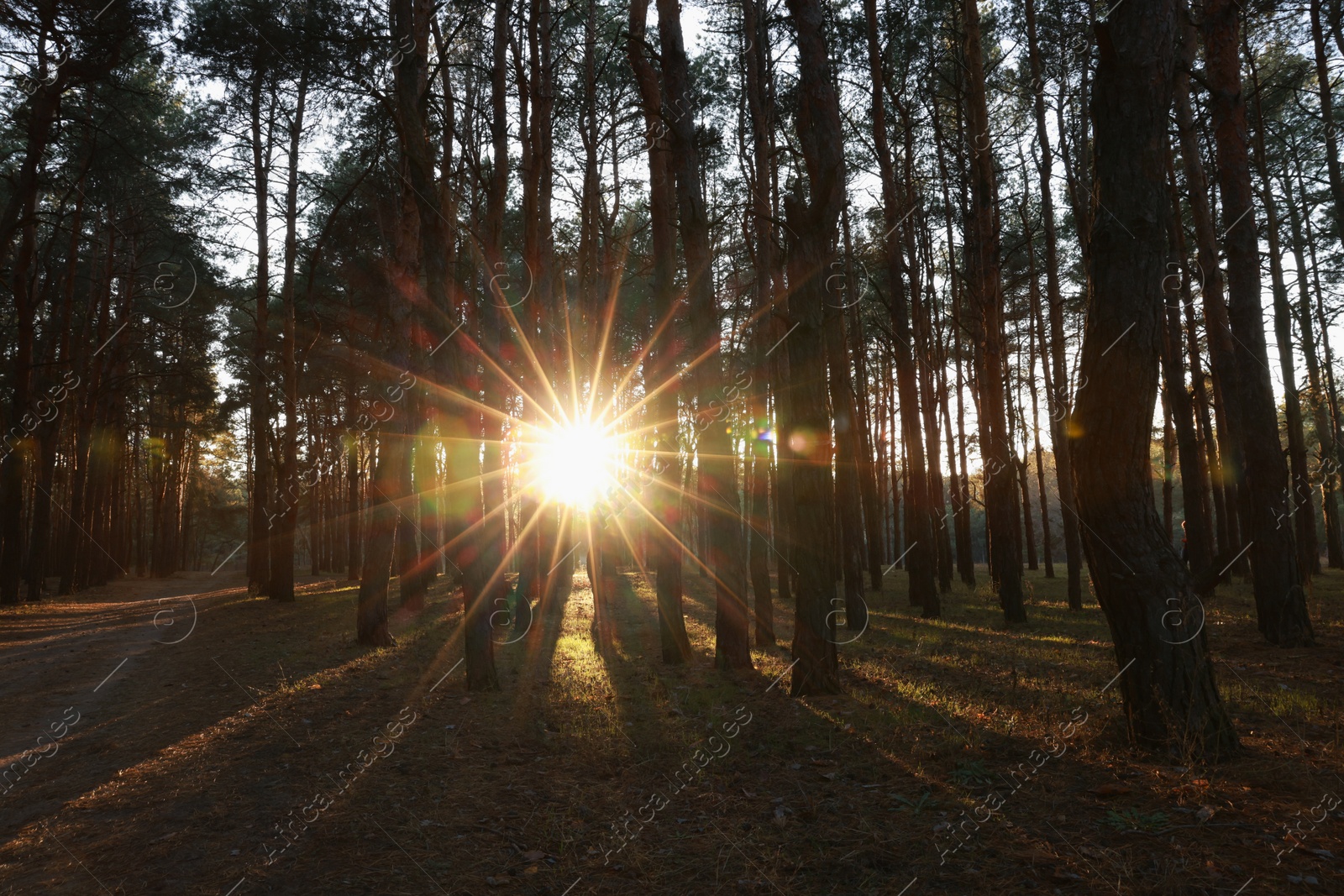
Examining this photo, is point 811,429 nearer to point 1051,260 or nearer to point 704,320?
point 704,320

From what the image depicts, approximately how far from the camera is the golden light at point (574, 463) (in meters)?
17.6

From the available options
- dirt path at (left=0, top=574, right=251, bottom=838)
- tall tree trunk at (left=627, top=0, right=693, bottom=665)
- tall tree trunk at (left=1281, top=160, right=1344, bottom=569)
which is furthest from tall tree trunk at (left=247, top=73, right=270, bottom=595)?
tall tree trunk at (left=1281, top=160, right=1344, bottom=569)

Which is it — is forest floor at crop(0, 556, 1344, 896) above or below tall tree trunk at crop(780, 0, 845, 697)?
below

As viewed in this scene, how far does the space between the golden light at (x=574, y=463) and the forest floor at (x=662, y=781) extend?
310 inches

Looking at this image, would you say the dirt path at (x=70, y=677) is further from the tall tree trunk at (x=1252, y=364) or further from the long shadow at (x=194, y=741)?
Answer: the tall tree trunk at (x=1252, y=364)

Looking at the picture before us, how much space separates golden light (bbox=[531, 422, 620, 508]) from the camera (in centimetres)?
1756

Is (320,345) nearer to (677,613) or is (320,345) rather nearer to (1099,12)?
(677,613)

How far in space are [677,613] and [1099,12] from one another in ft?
38.0

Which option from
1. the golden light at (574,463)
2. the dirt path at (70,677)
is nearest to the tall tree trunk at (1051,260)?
the golden light at (574,463)

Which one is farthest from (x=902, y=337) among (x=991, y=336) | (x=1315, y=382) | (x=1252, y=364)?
(x=1315, y=382)

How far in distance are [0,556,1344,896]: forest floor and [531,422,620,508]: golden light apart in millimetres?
7885

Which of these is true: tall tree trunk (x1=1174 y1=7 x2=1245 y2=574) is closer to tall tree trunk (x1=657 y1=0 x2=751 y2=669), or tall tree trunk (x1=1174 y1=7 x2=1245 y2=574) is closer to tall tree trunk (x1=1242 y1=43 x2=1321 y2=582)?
tall tree trunk (x1=1242 y1=43 x2=1321 y2=582)

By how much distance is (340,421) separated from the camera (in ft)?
92.6

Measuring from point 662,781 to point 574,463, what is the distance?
1620cm
